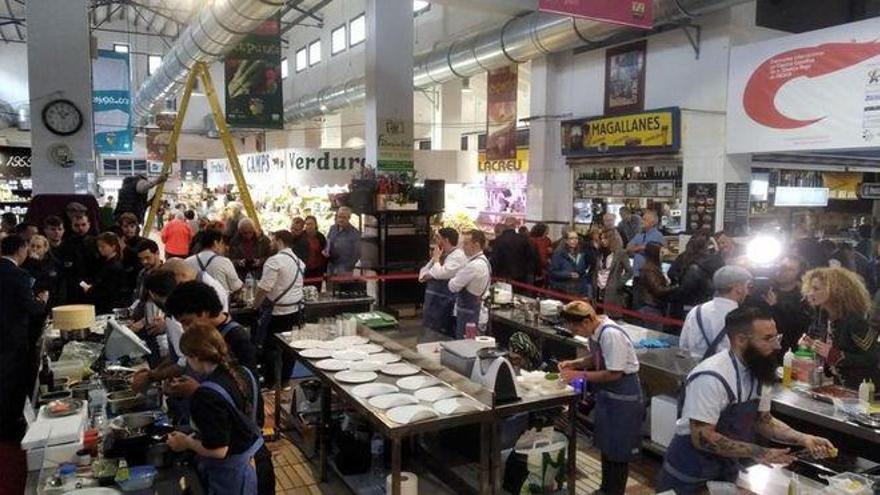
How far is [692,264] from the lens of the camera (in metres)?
6.51

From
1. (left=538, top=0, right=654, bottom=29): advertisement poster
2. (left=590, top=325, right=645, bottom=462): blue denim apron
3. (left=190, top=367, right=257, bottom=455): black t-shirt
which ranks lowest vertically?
(left=590, top=325, right=645, bottom=462): blue denim apron

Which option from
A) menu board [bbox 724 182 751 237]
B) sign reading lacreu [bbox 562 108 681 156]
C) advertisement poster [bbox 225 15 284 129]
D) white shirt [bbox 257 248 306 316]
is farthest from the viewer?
advertisement poster [bbox 225 15 284 129]

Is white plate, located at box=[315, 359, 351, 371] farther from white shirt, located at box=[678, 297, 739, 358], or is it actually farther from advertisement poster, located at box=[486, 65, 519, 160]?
advertisement poster, located at box=[486, 65, 519, 160]

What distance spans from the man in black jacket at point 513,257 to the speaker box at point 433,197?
3.96ft

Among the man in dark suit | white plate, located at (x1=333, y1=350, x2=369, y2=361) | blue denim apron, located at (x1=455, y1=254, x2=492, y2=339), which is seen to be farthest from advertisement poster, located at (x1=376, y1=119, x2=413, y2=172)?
Answer: white plate, located at (x1=333, y1=350, x2=369, y2=361)

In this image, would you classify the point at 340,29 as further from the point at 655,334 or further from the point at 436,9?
the point at 655,334

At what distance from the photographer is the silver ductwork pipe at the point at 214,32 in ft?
25.8

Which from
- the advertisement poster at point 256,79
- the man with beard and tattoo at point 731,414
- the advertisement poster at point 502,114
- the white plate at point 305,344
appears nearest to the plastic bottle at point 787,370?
the man with beard and tattoo at point 731,414

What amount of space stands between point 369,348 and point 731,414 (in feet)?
8.76

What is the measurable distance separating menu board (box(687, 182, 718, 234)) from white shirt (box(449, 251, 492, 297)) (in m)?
4.48

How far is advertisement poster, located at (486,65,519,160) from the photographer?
1345 cm

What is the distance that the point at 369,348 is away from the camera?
15.7 ft

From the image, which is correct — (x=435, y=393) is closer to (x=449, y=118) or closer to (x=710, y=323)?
(x=710, y=323)

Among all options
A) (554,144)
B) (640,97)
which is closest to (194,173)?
(554,144)
